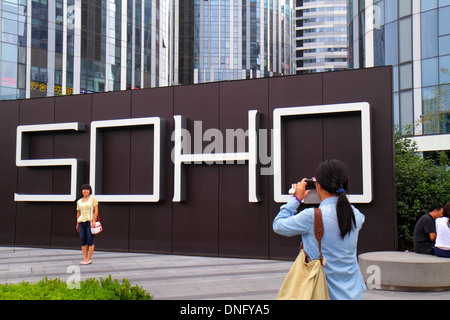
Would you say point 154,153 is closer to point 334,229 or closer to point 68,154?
point 68,154

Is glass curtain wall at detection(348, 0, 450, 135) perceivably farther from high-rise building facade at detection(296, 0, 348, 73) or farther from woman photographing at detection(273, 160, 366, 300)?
high-rise building facade at detection(296, 0, 348, 73)

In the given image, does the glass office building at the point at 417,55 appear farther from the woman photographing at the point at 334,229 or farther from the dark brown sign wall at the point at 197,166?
the woman photographing at the point at 334,229

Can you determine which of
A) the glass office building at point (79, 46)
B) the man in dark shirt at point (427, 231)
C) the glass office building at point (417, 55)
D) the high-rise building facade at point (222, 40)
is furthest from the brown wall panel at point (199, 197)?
A: the high-rise building facade at point (222, 40)

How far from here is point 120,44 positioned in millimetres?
57000

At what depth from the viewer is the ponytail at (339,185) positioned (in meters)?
2.95

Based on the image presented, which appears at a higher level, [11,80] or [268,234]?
[11,80]

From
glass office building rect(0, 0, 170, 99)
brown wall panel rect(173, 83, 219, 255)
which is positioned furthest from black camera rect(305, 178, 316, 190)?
glass office building rect(0, 0, 170, 99)

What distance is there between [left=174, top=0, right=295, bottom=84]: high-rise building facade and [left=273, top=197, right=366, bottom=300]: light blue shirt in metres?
90.8

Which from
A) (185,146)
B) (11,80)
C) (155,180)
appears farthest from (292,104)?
(11,80)

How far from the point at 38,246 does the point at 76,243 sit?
4.25 ft

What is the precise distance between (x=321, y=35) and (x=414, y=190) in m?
116

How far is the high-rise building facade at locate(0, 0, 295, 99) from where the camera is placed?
1745 inches
